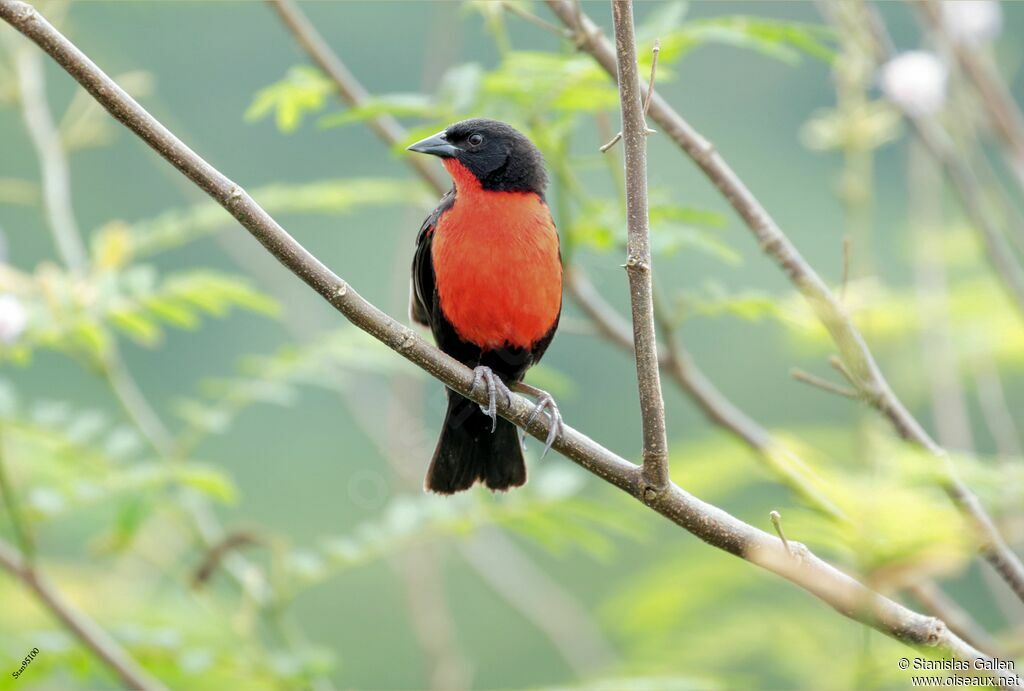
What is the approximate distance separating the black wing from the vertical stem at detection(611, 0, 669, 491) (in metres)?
1.48

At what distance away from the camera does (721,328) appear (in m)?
16.8

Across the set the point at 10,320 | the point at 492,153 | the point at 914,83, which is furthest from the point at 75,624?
the point at 914,83

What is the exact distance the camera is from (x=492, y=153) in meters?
4.02

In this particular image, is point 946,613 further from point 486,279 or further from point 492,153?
point 492,153

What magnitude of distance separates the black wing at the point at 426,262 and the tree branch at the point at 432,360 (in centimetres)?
122

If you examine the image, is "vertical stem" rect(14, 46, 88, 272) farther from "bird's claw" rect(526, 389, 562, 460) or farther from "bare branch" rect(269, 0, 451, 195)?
"bird's claw" rect(526, 389, 562, 460)

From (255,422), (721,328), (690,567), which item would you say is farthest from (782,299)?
(255,422)

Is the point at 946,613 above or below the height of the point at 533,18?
below

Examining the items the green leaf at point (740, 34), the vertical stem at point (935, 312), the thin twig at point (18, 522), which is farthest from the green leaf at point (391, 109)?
the vertical stem at point (935, 312)

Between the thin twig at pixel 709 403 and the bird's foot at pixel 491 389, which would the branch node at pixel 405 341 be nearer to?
the bird's foot at pixel 491 389

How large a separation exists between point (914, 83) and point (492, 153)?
4.31 ft

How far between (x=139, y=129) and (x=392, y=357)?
2177 millimetres

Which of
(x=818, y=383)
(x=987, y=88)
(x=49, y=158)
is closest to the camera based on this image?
(x=818, y=383)

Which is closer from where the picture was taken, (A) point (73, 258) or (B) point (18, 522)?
(B) point (18, 522)
